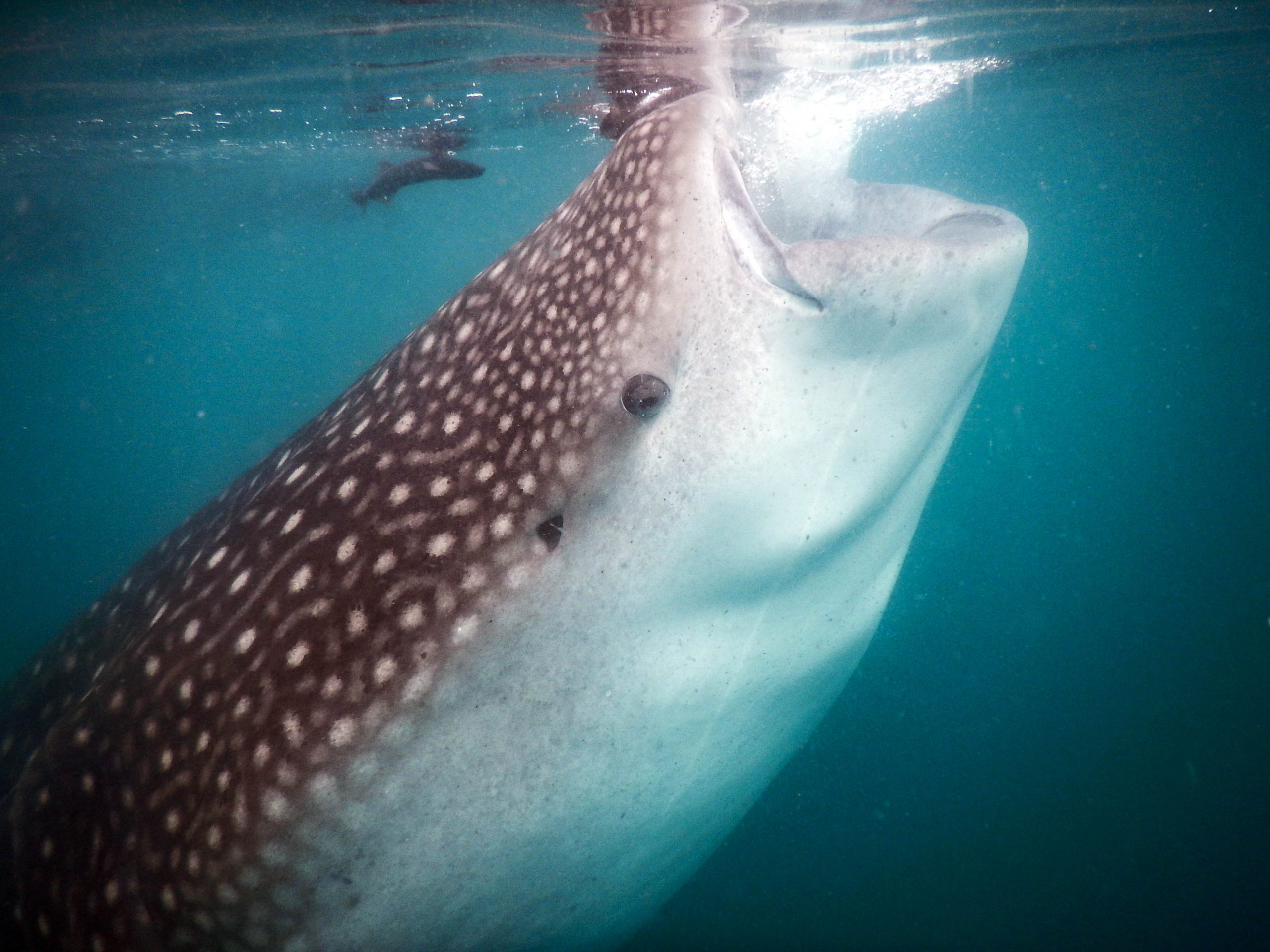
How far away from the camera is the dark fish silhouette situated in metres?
17.1

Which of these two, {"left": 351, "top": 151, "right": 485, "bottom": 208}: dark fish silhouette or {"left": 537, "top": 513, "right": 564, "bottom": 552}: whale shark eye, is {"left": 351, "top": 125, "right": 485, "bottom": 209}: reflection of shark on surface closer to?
{"left": 351, "top": 151, "right": 485, "bottom": 208}: dark fish silhouette

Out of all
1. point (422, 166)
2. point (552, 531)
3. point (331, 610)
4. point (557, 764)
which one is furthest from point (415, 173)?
point (557, 764)

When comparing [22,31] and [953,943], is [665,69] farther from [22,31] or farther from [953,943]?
[953,943]

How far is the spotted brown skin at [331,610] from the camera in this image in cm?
174

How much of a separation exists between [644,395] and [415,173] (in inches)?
775

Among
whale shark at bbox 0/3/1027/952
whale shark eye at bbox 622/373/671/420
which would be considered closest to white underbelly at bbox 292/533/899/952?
whale shark at bbox 0/3/1027/952

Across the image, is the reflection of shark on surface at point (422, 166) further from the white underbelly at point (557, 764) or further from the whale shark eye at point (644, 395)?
the white underbelly at point (557, 764)

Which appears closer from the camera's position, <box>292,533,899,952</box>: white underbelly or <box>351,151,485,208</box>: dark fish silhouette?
<box>292,533,899,952</box>: white underbelly

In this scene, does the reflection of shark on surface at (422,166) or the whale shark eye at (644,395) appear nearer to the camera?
the whale shark eye at (644,395)

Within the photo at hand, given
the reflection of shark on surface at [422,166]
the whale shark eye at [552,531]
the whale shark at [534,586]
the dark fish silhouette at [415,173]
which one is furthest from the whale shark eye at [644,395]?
the dark fish silhouette at [415,173]

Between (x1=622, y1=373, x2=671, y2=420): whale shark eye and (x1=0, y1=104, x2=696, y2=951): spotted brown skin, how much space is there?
0.03m

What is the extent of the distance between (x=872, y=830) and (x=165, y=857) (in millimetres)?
12415

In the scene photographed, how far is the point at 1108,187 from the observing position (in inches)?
1257

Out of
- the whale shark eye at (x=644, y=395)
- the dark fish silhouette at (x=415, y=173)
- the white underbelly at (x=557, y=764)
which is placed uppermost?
the dark fish silhouette at (x=415, y=173)
